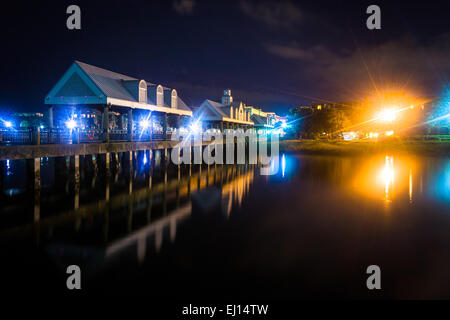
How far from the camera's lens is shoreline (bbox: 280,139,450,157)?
151 feet

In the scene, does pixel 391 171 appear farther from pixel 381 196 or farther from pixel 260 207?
pixel 260 207

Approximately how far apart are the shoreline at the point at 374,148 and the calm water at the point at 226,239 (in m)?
27.0

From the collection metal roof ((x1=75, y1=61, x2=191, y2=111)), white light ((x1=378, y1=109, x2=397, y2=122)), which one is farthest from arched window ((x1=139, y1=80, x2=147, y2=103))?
white light ((x1=378, y1=109, x2=397, y2=122))

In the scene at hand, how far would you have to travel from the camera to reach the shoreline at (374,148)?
4612 cm

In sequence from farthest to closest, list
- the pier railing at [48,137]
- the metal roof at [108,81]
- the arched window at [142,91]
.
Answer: the arched window at [142,91], the metal roof at [108,81], the pier railing at [48,137]

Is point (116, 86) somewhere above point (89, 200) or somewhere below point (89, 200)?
above

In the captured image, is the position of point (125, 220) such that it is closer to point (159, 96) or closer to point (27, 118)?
point (159, 96)

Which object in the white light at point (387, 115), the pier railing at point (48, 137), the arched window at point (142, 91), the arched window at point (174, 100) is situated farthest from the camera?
the white light at point (387, 115)

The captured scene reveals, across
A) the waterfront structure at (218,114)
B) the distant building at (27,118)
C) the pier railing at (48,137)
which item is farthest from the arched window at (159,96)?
the distant building at (27,118)

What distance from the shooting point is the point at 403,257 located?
32.6ft

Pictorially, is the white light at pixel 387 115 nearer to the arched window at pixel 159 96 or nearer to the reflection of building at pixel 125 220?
the arched window at pixel 159 96

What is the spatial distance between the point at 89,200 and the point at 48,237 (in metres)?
5.94

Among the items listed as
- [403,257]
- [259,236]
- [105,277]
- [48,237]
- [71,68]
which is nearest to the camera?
[105,277]

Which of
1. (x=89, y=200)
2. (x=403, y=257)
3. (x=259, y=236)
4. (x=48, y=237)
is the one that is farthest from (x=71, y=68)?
(x=403, y=257)
